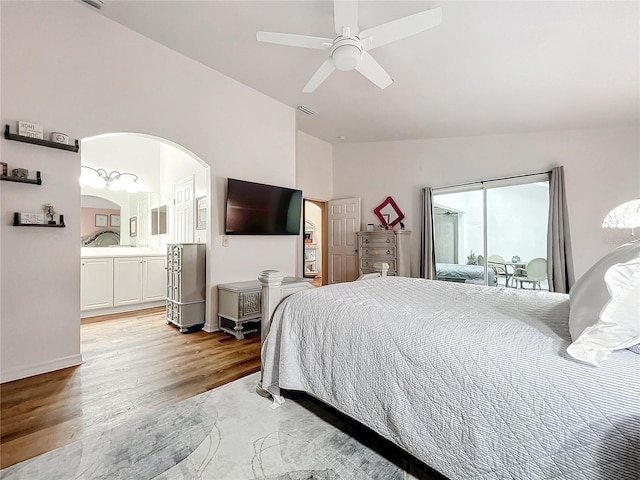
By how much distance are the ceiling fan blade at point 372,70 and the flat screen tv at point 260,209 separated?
213cm

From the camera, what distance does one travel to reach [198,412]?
6.29 feet

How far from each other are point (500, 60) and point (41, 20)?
4.19 m

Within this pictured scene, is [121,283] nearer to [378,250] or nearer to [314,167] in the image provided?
[314,167]

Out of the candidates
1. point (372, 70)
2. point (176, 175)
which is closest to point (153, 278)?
point (176, 175)

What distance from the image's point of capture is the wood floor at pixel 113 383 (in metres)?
1.75

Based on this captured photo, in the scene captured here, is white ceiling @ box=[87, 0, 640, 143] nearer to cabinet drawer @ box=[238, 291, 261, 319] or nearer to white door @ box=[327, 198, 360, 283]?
white door @ box=[327, 198, 360, 283]

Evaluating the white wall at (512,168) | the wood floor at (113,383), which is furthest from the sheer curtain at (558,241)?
the wood floor at (113,383)

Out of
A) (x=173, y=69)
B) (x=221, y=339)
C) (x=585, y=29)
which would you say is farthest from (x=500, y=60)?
(x=221, y=339)

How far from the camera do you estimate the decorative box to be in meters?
2.40

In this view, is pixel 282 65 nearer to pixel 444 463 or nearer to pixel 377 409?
pixel 377 409

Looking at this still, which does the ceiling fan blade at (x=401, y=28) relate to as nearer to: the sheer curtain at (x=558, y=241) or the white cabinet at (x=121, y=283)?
the sheer curtain at (x=558, y=241)

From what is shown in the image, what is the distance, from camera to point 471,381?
1.11 metres

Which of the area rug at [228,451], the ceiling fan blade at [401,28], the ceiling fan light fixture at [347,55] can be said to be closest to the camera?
the area rug at [228,451]

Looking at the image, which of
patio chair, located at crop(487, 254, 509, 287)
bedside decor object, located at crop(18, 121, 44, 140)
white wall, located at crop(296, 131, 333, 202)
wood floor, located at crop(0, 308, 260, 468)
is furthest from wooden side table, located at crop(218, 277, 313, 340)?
patio chair, located at crop(487, 254, 509, 287)
